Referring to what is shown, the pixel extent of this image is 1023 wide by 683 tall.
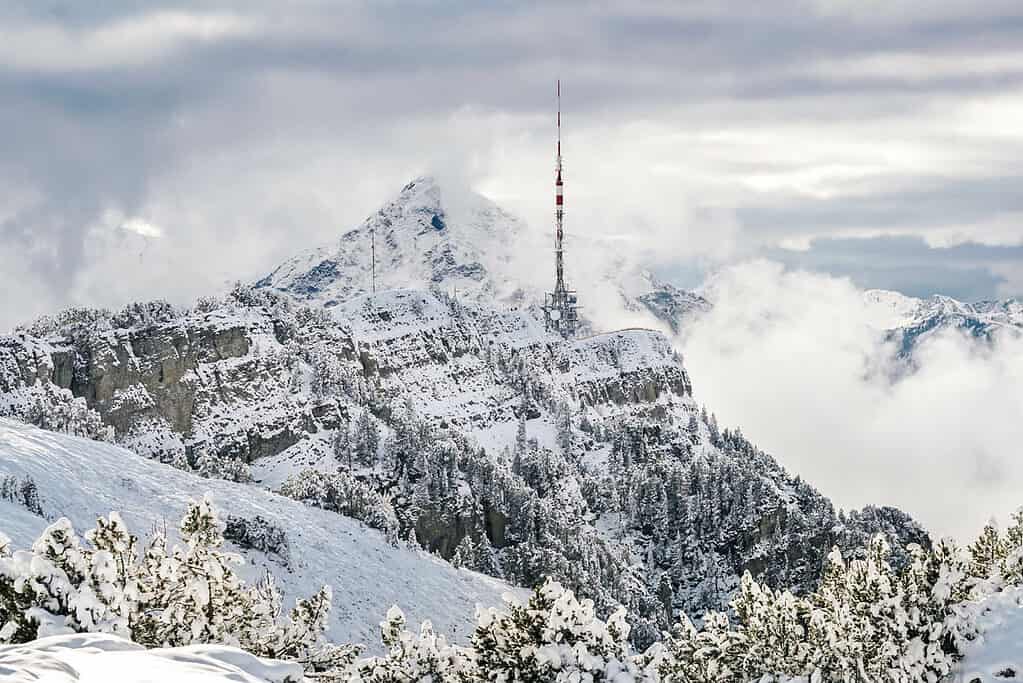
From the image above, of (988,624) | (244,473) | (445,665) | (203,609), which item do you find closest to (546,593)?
(445,665)

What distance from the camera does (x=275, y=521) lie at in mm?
127438

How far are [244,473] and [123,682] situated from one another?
179m

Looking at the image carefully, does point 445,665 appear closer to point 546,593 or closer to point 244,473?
point 546,593

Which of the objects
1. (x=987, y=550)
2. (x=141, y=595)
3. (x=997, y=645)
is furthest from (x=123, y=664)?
(x=987, y=550)

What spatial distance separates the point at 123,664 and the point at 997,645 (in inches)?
1385

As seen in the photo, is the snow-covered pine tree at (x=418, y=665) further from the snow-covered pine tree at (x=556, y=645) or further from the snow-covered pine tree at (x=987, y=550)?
the snow-covered pine tree at (x=987, y=550)

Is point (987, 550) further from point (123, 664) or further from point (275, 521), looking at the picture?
point (275, 521)

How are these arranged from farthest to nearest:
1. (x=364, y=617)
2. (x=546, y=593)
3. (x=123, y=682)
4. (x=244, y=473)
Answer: (x=244, y=473), (x=364, y=617), (x=546, y=593), (x=123, y=682)

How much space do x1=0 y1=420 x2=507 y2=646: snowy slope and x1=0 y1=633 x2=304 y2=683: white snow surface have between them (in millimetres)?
57077

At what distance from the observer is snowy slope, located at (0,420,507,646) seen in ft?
333

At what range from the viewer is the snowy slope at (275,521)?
102 metres

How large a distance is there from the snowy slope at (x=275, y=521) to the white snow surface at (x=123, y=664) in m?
57.1

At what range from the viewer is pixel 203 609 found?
40156 mm

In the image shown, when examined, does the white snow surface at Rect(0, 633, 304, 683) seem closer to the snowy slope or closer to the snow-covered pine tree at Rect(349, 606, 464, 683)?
the snow-covered pine tree at Rect(349, 606, 464, 683)
